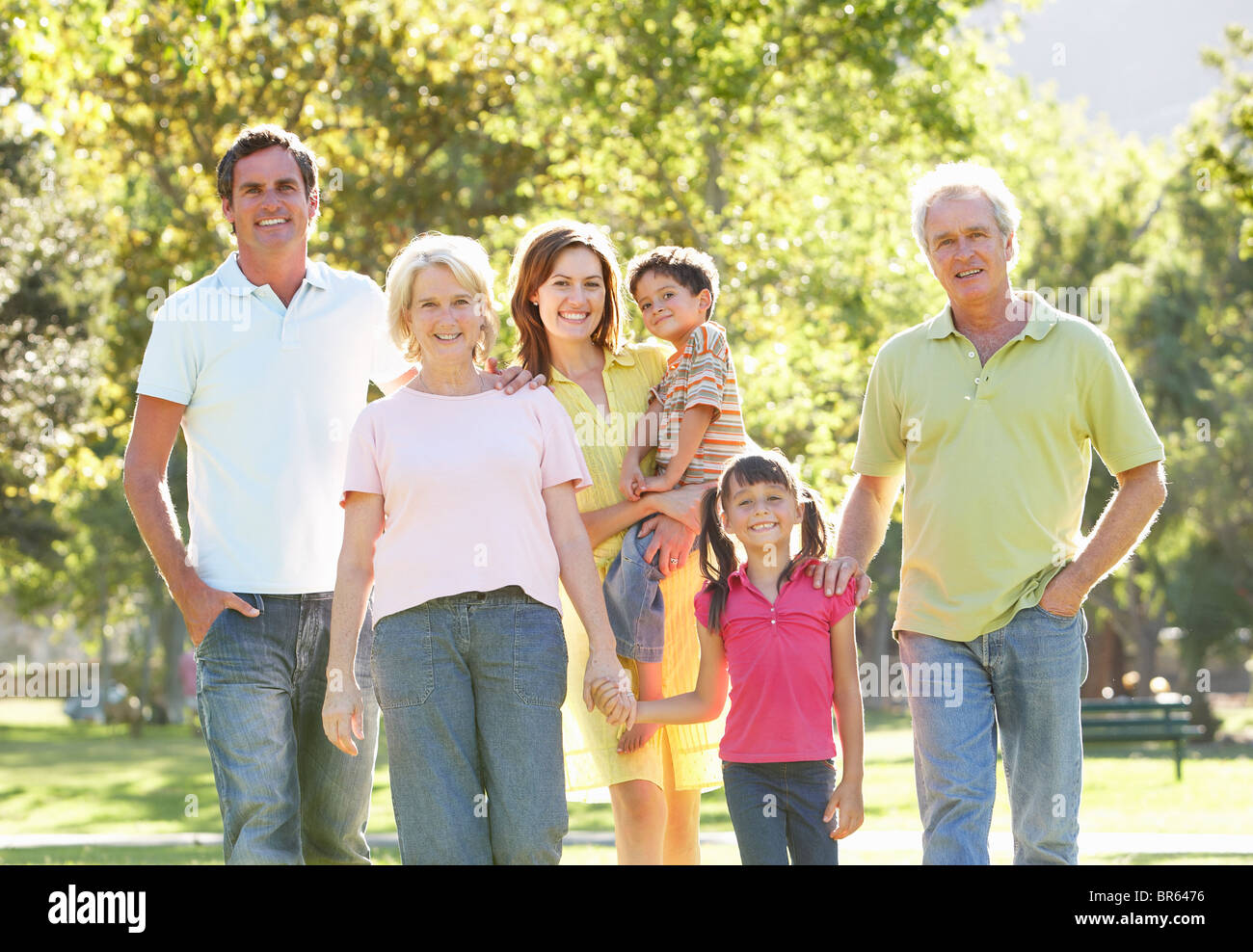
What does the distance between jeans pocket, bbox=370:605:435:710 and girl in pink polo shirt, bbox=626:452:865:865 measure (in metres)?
0.97

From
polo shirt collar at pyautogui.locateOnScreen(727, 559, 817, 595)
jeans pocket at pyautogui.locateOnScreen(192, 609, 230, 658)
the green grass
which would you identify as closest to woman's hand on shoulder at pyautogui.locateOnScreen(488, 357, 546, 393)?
polo shirt collar at pyautogui.locateOnScreen(727, 559, 817, 595)

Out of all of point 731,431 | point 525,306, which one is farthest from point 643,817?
point 525,306

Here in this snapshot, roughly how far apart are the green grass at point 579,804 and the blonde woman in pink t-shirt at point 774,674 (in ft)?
15.9

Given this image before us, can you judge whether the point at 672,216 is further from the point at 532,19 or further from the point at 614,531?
the point at 614,531

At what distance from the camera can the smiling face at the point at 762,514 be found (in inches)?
195

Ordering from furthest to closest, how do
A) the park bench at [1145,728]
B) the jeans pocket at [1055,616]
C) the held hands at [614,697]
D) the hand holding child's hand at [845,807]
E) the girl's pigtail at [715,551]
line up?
1. the park bench at [1145,728]
2. the girl's pigtail at [715,551]
3. the jeans pocket at [1055,616]
4. the hand holding child's hand at [845,807]
5. the held hands at [614,697]

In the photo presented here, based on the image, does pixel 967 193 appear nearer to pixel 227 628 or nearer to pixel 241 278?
pixel 241 278

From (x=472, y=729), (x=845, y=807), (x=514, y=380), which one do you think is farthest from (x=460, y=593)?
(x=845, y=807)

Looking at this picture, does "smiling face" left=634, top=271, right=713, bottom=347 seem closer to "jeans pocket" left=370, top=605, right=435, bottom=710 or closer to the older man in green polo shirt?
the older man in green polo shirt

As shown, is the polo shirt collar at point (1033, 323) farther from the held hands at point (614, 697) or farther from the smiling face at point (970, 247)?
the held hands at point (614, 697)

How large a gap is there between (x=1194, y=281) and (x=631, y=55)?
69.2ft

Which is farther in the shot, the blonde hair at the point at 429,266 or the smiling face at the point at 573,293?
the smiling face at the point at 573,293

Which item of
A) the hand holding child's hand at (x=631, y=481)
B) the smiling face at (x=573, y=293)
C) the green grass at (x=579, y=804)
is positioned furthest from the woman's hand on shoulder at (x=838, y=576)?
the green grass at (x=579, y=804)
